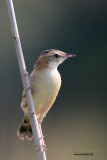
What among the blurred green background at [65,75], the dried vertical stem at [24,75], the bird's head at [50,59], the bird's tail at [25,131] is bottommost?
the dried vertical stem at [24,75]

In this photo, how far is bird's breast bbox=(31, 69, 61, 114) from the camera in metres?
4.05

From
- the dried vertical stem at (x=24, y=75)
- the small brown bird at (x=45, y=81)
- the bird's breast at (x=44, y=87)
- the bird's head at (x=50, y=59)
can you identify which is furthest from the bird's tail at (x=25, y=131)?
the dried vertical stem at (x=24, y=75)

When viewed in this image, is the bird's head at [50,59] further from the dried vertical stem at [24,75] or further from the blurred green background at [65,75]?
the blurred green background at [65,75]

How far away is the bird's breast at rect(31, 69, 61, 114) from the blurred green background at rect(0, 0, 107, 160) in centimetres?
318

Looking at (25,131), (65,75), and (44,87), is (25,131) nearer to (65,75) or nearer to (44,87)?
(44,87)

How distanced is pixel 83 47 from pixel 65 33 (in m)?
0.62

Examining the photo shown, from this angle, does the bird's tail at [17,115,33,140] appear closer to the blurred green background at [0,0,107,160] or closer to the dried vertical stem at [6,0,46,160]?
the dried vertical stem at [6,0,46,160]

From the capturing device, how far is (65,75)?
A: 9.59m

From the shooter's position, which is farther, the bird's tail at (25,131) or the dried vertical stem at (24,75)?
the bird's tail at (25,131)

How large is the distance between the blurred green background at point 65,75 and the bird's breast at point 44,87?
125 inches

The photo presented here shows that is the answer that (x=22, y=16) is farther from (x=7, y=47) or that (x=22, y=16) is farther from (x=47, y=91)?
(x=47, y=91)

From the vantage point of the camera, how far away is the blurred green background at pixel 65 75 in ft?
26.5

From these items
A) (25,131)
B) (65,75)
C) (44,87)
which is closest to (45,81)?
(44,87)

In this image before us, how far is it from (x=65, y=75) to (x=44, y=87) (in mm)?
5528
